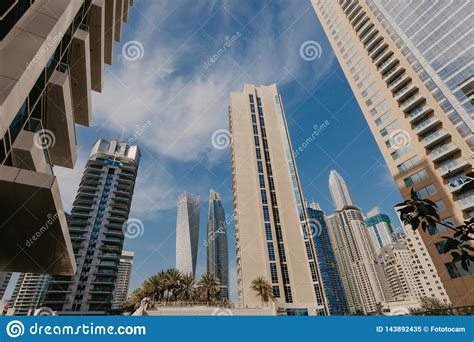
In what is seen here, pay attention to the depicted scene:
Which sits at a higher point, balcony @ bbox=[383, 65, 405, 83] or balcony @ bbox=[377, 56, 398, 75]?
balcony @ bbox=[377, 56, 398, 75]

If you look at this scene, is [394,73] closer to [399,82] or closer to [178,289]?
[399,82]

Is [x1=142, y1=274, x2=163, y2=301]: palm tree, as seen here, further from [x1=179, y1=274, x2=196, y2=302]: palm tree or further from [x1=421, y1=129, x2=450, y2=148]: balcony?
[x1=421, y1=129, x2=450, y2=148]: balcony

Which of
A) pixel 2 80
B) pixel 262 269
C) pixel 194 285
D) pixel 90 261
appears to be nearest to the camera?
pixel 2 80

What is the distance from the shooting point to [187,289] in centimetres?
4453

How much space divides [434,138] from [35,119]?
41800 millimetres

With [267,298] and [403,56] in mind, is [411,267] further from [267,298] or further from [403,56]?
[403,56]

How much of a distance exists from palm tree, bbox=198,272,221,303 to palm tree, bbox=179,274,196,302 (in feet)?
5.78

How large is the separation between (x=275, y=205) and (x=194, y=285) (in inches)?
1058

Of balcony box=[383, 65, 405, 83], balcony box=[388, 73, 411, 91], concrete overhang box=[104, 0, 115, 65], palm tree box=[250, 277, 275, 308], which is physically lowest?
palm tree box=[250, 277, 275, 308]

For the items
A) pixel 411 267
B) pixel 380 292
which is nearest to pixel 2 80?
pixel 411 267

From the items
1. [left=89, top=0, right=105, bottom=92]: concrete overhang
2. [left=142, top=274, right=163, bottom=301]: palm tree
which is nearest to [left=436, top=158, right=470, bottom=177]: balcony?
[left=89, top=0, right=105, bottom=92]: concrete overhang

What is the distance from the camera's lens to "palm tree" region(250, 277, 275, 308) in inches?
1919

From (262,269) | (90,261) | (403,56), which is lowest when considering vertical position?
(262,269)
